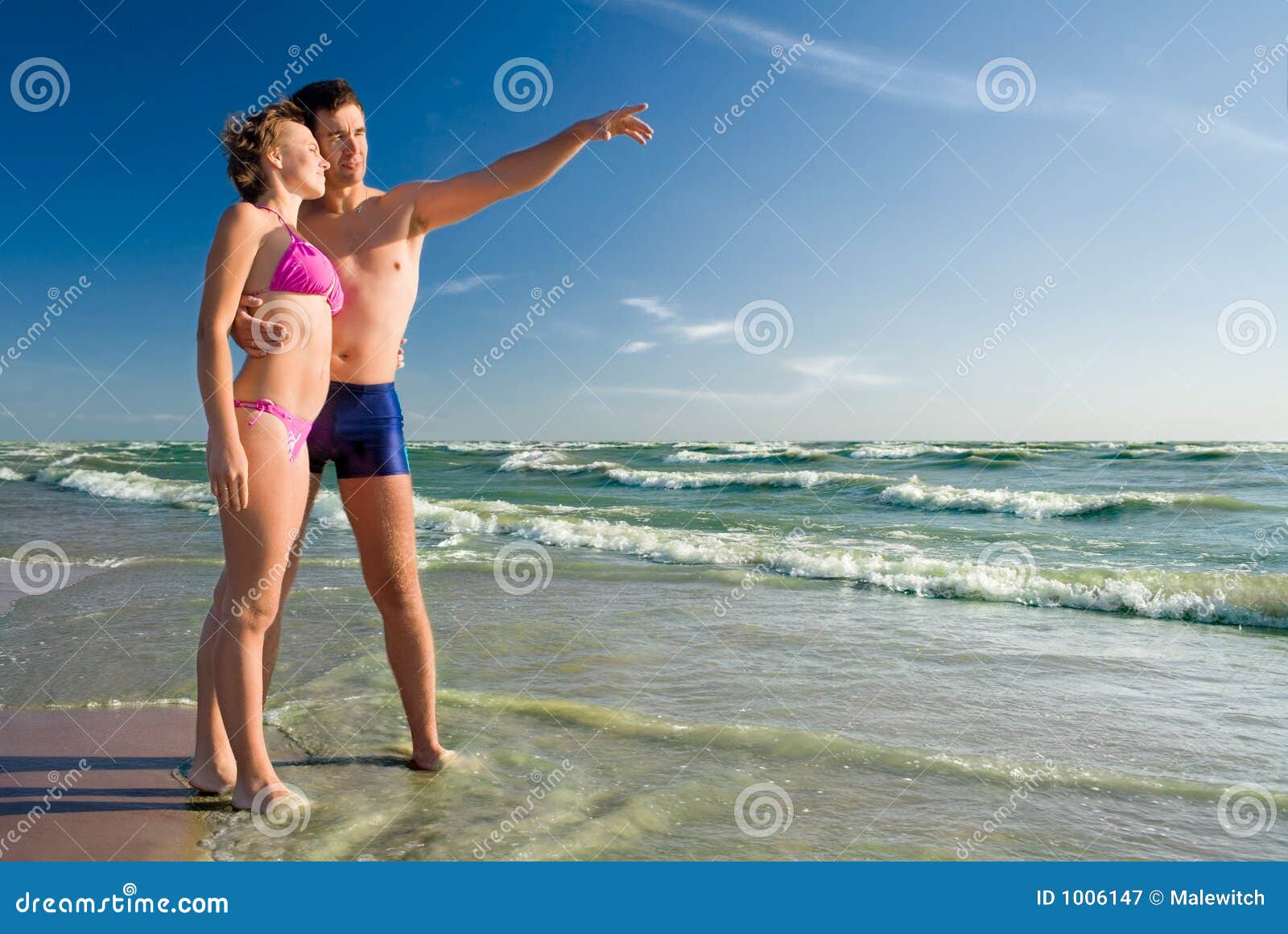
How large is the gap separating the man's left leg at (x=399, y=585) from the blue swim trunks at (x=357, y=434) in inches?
1.7

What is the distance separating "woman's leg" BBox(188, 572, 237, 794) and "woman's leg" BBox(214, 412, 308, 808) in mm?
219

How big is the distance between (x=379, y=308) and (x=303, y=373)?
1.42ft

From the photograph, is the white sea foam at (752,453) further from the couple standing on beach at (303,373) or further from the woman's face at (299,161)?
the woman's face at (299,161)

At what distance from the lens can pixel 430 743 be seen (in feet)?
10.3

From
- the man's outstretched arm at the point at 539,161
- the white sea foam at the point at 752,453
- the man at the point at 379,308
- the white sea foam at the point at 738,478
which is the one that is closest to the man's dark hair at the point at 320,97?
the man at the point at 379,308

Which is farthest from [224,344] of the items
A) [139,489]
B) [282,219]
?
[139,489]

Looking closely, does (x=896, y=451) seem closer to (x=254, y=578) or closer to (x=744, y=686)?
(x=744, y=686)

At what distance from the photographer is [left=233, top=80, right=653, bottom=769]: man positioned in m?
2.83

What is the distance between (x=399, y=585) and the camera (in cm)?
300

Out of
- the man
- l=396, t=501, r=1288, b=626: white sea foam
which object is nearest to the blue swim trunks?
the man

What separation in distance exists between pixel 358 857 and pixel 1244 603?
24.3 ft

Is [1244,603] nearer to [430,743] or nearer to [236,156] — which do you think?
[430,743]

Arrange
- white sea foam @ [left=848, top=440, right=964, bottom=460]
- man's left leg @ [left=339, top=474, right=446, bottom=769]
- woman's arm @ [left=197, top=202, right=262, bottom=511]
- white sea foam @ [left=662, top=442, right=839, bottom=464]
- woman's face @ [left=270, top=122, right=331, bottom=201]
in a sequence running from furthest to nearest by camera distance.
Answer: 1. white sea foam @ [left=662, top=442, right=839, bottom=464]
2. white sea foam @ [left=848, top=440, right=964, bottom=460]
3. man's left leg @ [left=339, top=474, right=446, bottom=769]
4. woman's face @ [left=270, top=122, right=331, bottom=201]
5. woman's arm @ [left=197, top=202, right=262, bottom=511]

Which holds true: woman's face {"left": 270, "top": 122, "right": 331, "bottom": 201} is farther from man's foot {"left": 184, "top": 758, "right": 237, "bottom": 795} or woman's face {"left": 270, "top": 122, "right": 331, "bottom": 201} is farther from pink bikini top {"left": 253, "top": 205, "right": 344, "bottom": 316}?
man's foot {"left": 184, "top": 758, "right": 237, "bottom": 795}
